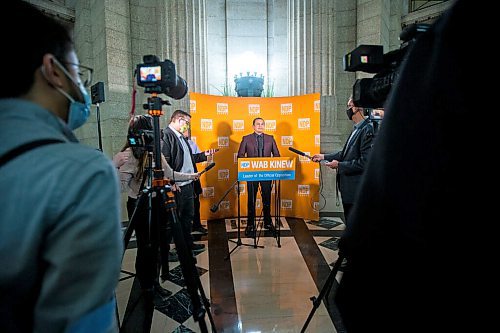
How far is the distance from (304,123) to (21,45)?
405 cm

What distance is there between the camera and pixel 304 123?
14.5ft

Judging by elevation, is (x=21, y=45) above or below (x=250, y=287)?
above

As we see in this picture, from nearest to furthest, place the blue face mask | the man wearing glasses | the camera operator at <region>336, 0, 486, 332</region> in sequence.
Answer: the camera operator at <region>336, 0, 486, 332</region>
the blue face mask
the man wearing glasses

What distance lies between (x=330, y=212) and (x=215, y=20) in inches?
175

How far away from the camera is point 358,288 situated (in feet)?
1.43

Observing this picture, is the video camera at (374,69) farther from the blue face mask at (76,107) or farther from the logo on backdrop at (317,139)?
the logo on backdrop at (317,139)

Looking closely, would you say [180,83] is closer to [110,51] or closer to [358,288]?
[358,288]

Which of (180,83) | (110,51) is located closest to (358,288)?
(180,83)

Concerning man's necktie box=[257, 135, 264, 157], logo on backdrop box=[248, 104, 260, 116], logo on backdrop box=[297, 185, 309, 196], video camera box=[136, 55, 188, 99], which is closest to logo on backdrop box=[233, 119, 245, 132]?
logo on backdrop box=[248, 104, 260, 116]

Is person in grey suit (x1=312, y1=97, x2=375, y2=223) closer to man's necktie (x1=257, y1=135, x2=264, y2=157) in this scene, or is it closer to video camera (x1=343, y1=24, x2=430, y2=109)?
video camera (x1=343, y1=24, x2=430, y2=109)

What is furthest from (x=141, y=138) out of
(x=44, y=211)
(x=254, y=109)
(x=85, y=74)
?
(x=254, y=109)

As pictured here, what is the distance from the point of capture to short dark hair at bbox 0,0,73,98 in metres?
0.57

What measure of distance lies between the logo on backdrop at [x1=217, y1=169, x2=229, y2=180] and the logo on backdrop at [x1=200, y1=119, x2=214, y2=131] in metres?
0.66

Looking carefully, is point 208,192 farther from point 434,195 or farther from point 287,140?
point 434,195
